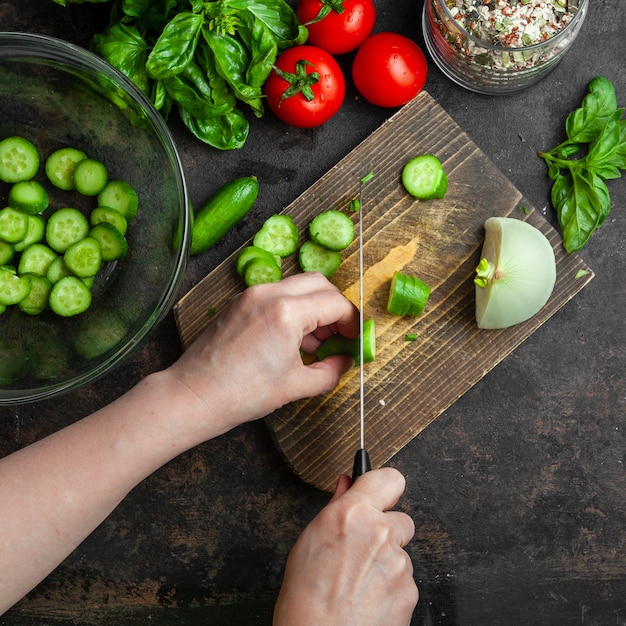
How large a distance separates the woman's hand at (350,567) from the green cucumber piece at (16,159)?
52.6 inches

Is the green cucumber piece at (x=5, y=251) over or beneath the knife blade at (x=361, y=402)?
over

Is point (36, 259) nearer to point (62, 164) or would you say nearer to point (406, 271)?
point (62, 164)

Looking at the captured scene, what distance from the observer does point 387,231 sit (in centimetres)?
226

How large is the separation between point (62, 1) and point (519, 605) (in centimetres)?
233

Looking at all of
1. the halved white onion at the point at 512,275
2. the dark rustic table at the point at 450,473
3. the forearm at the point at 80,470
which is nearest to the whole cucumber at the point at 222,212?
the dark rustic table at the point at 450,473

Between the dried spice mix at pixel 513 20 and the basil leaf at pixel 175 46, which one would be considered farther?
the dried spice mix at pixel 513 20

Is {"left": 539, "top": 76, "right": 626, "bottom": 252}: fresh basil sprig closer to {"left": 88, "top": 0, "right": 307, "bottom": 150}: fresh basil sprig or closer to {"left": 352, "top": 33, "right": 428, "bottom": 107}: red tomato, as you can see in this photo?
{"left": 352, "top": 33, "right": 428, "bottom": 107}: red tomato

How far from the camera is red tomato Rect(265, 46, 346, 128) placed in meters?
2.18

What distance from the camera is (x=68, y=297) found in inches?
83.4

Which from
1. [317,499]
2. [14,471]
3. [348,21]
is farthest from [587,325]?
[14,471]

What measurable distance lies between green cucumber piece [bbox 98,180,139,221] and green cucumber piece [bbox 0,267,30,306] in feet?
1.09

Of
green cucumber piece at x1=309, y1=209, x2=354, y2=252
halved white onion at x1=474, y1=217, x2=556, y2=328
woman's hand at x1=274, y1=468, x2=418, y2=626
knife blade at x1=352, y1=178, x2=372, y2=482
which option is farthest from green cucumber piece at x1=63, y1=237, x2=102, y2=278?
halved white onion at x1=474, y1=217, x2=556, y2=328

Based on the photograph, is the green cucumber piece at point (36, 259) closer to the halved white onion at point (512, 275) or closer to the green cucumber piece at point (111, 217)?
the green cucumber piece at point (111, 217)

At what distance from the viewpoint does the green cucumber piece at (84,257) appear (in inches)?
82.9
